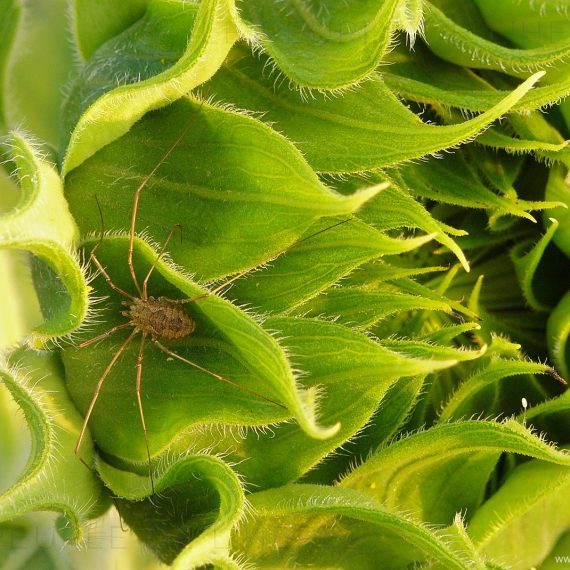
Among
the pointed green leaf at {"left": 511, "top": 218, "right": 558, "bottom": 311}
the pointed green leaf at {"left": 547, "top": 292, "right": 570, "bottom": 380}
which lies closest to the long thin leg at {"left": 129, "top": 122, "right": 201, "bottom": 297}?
the pointed green leaf at {"left": 511, "top": 218, "right": 558, "bottom": 311}

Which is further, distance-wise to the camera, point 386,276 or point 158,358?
point 386,276

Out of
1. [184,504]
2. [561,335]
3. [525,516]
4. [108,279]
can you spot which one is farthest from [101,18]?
[525,516]

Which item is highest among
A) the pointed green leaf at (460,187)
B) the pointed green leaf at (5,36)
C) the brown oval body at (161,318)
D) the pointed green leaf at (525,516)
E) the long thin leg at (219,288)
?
the pointed green leaf at (5,36)

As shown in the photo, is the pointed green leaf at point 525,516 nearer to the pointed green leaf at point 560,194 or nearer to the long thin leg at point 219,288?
the pointed green leaf at point 560,194

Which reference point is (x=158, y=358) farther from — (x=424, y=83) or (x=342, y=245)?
(x=424, y=83)

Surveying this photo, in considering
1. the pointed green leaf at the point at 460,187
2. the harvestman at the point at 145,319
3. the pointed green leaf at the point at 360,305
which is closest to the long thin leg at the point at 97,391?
the harvestman at the point at 145,319

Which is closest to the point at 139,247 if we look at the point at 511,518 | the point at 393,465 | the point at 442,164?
the point at 393,465

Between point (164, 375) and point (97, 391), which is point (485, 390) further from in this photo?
point (97, 391)

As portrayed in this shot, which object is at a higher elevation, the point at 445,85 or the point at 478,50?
the point at 478,50
